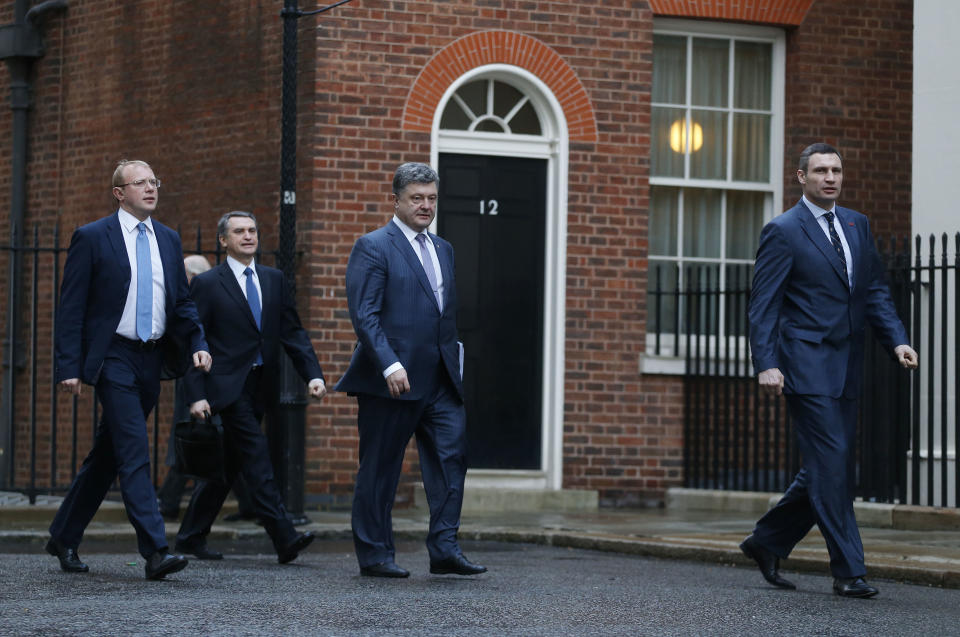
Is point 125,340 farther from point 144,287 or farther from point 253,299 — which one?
point 253,299

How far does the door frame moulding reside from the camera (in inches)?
530

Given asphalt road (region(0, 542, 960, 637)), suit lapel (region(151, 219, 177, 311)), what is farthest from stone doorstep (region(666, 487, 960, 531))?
suit lapel (region(151, 219, 177, 311))

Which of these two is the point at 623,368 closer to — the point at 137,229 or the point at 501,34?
the point at 501,34

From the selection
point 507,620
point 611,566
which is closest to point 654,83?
point 611,566

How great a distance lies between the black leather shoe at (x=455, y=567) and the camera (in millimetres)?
7945

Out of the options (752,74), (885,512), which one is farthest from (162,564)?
(752,74)

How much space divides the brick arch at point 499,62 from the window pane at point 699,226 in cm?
110

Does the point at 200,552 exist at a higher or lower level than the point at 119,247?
lower

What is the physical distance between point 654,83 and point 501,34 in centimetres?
145

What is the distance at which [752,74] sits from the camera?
14.3m

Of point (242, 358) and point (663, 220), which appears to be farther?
point (663, 220)

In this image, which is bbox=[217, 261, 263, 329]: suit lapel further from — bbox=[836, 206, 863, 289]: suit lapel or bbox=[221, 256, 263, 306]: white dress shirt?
bbox=[836, 206, 863, 289]: suit lapel

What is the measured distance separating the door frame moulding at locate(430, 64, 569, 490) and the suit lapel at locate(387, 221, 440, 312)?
5.29m

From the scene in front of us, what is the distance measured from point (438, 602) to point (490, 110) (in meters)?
7.15
